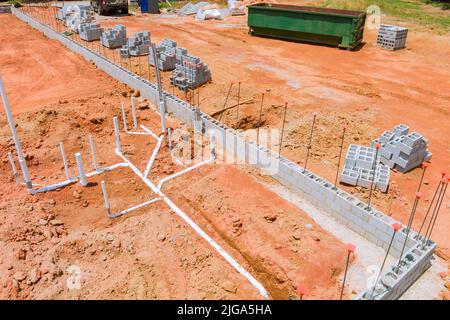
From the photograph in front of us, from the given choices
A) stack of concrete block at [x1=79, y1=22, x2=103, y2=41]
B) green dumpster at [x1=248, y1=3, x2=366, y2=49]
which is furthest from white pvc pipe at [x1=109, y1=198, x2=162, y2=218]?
stack of concrete block at [x1=79, y1=22, x2=103, y2=41]

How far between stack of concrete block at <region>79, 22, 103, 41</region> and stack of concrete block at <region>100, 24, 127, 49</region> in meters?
1.57

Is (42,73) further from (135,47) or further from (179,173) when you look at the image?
(179,173)

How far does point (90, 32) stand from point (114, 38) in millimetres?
2440

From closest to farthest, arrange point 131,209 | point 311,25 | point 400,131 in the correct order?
point 131,209 → point 400,131 → point 311,25

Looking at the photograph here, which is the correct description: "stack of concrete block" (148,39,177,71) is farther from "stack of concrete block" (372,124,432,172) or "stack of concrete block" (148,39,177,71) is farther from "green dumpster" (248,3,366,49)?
"stack of concrete block" (372,124,432,172)

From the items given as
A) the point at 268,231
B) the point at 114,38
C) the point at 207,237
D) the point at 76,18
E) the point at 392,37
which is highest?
the point at 76,18

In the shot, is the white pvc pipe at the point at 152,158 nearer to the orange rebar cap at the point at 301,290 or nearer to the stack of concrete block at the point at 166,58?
the orange rebar cap at the point at 301,290

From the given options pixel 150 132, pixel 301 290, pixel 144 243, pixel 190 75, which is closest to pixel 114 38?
pixel 190 75

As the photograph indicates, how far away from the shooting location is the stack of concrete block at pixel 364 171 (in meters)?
8.43

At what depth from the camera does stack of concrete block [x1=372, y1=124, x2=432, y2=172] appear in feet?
29.2

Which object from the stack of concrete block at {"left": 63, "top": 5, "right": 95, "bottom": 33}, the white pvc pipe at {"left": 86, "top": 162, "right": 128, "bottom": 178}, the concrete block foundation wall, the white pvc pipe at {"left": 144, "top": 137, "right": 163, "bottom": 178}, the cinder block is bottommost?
the white pvc pipe at {"left": 86, "top": 162, "right": 128, "bottom": 178}

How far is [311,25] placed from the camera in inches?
785

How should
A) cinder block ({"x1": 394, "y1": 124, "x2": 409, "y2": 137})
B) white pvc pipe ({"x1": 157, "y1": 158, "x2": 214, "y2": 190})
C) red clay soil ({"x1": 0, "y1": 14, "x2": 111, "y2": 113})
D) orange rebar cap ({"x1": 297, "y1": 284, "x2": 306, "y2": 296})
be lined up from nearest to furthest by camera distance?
orange rebar cap ({"x1": 297, "y1": 284, "x2": 306, "y2": 296}), white pvc pipe ({"x1": 157, "y1": 158, "x2": 214, "y2": 190}), cinder block ({"x1": 394, "y1": 124, "x2": 409, "y2": 137}), red clay soil ({"x1": 0, "y1": 14, "x2": 111, "y2": 113})

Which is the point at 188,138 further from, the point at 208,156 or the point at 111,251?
the point at 111,251
